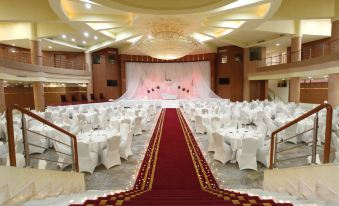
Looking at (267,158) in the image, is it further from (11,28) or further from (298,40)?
(11,28)

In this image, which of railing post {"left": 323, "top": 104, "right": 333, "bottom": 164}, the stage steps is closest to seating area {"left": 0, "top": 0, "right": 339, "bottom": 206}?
railing post {"left": 323, "top": 104, "right": 333, "bottom": 164}

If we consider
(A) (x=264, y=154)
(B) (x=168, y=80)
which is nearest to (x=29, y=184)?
(A) (x=264, y=154)

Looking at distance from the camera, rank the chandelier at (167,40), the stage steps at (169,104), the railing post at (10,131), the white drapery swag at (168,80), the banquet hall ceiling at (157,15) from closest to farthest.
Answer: the railing post at (10,131), the banquet hall ceiling at (157,15), the chandelier at (167,40), the stage steps at (169,104), the white drapery swag at (168,80)

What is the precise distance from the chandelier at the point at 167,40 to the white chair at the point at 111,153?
6553 millimetres

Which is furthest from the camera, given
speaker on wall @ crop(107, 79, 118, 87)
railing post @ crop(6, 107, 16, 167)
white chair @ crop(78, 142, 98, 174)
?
speaker on wall @ crop(107, 79, 118, 87)

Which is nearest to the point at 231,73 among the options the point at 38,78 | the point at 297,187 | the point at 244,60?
the point at 244,60

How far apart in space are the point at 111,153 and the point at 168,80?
18483mm

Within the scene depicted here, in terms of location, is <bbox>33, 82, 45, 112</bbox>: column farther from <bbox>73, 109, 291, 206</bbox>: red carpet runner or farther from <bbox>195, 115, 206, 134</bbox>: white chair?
<bbox>195, 115, 206, 134</bbox>: white chair

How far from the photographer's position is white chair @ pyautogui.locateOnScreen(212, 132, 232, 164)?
529cm

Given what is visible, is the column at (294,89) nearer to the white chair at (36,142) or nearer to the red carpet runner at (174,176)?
the red carpet runner at (174,176)

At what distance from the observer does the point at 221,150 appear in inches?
211

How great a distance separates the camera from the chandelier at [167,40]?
10133 millimetres

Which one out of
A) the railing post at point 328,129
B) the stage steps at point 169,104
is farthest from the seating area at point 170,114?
the stage steps at point 169,104

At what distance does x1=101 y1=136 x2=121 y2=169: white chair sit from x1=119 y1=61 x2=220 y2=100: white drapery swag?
16.4 m
